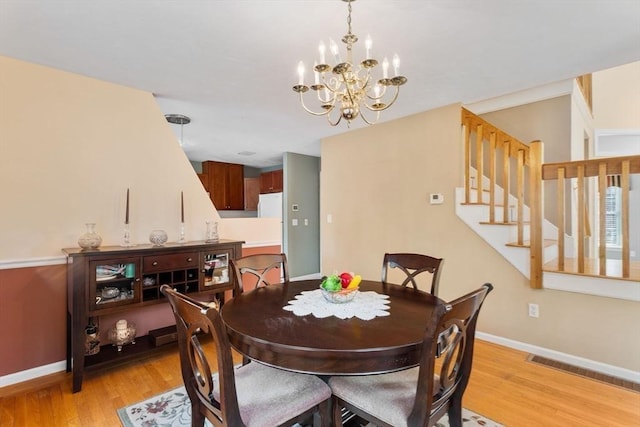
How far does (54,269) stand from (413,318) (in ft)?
8.69

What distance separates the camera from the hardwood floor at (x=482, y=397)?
73.9 inches

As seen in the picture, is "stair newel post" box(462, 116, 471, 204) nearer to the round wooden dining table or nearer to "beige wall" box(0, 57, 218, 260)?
the round wooden dining table

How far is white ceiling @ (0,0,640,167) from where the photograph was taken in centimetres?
172

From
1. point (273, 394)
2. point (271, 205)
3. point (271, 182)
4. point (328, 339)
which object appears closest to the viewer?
point (328, 339)

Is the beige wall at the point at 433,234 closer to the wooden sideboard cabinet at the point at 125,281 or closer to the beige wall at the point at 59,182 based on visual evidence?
the wooden sideboard cabinet at the point at 125,281

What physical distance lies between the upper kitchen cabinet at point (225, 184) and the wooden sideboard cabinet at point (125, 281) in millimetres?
3493

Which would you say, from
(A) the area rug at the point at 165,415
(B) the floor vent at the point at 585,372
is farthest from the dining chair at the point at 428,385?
(B) the floor vent at the point at 585,372

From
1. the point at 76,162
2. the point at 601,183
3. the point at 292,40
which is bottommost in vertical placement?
the point at 601,183

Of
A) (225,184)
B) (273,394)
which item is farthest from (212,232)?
(225,184)

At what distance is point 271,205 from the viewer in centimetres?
593

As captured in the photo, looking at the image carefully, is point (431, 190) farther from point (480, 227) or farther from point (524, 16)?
point (524, 16)

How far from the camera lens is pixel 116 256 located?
230cm

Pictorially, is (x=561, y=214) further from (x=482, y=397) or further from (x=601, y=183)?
(x=482, y=397)

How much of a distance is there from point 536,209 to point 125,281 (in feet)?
11.2
